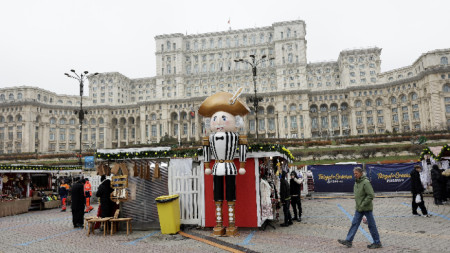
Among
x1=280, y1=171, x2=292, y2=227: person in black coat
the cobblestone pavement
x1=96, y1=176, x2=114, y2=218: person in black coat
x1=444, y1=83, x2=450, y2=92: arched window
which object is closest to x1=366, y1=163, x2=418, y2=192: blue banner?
the cobblestone pavement

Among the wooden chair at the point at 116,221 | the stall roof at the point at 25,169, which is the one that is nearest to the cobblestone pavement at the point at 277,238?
the wooden chair at the point at 116,221

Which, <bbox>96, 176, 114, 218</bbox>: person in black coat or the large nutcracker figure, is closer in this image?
the large nutcracker figure

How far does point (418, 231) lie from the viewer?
926 cm

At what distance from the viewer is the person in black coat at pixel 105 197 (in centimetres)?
1087

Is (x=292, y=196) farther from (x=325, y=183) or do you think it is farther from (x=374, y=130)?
(x=374, y=130)

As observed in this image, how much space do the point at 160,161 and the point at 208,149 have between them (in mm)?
2251

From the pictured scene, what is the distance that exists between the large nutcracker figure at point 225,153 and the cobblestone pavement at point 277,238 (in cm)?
77

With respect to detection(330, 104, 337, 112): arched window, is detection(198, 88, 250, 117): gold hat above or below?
below

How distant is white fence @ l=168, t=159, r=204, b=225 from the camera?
35.6ft

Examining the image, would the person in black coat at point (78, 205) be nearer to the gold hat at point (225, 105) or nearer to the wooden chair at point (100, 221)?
the wooden chair at point (100, 221)

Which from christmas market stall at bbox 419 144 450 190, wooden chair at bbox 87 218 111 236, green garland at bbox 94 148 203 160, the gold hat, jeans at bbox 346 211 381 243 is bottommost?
Answer: wooden chair at bbox 87 218 111 236

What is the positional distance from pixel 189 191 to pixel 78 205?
16.5 feet

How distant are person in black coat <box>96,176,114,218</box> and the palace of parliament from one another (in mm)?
77342

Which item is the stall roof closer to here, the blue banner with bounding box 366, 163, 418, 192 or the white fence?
the white fence
